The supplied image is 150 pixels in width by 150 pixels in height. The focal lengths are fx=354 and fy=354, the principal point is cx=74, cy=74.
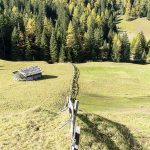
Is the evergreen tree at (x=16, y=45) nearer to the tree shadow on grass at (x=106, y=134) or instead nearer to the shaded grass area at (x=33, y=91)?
the shaded grass area at (x=33, y=91)

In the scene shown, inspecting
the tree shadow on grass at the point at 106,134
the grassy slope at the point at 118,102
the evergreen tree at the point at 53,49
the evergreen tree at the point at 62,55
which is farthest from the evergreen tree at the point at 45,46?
the tree shadow on grass at the point at 106,134

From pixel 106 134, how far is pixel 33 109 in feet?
23.6

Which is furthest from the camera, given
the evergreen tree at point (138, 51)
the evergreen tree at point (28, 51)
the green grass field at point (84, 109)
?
the evergreen tree at point (138, 51)

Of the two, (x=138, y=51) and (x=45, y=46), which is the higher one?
(x=45, y=46)

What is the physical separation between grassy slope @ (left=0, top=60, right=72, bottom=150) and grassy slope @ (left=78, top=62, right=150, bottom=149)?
2979 mm

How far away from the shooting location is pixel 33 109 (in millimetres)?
30500

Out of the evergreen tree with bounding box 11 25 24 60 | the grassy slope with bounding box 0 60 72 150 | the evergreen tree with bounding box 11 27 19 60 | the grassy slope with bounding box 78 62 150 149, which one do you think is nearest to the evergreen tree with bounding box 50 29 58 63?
the evergreen tree with bounding box 11 25 24 60

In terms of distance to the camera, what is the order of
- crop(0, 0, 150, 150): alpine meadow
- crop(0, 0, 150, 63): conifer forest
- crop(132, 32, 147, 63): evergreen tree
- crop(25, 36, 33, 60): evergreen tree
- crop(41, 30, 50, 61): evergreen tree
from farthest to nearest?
crop(132, 32, 147, 63): evergreen tree → crop(41, 30, 50, 61): evergreen tree → crop(0, 0, 150, 63): conifer forest → crop(25, 36, 33, 60): evergreen tree → crop(0, 0, 150, 150): alpine meadow

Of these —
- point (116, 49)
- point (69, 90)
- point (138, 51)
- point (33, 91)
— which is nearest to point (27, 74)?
point (33, 91)

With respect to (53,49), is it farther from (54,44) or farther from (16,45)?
(16,45)

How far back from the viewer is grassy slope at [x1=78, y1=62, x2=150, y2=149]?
27864mm

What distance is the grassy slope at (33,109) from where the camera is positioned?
2483 centimetres

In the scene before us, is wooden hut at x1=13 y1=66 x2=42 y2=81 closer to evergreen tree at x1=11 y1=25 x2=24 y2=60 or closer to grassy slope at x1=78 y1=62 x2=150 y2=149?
grassy slope at x1=78 y1=62 x2=150 y2=149

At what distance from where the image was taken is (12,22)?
13912 centimetres
